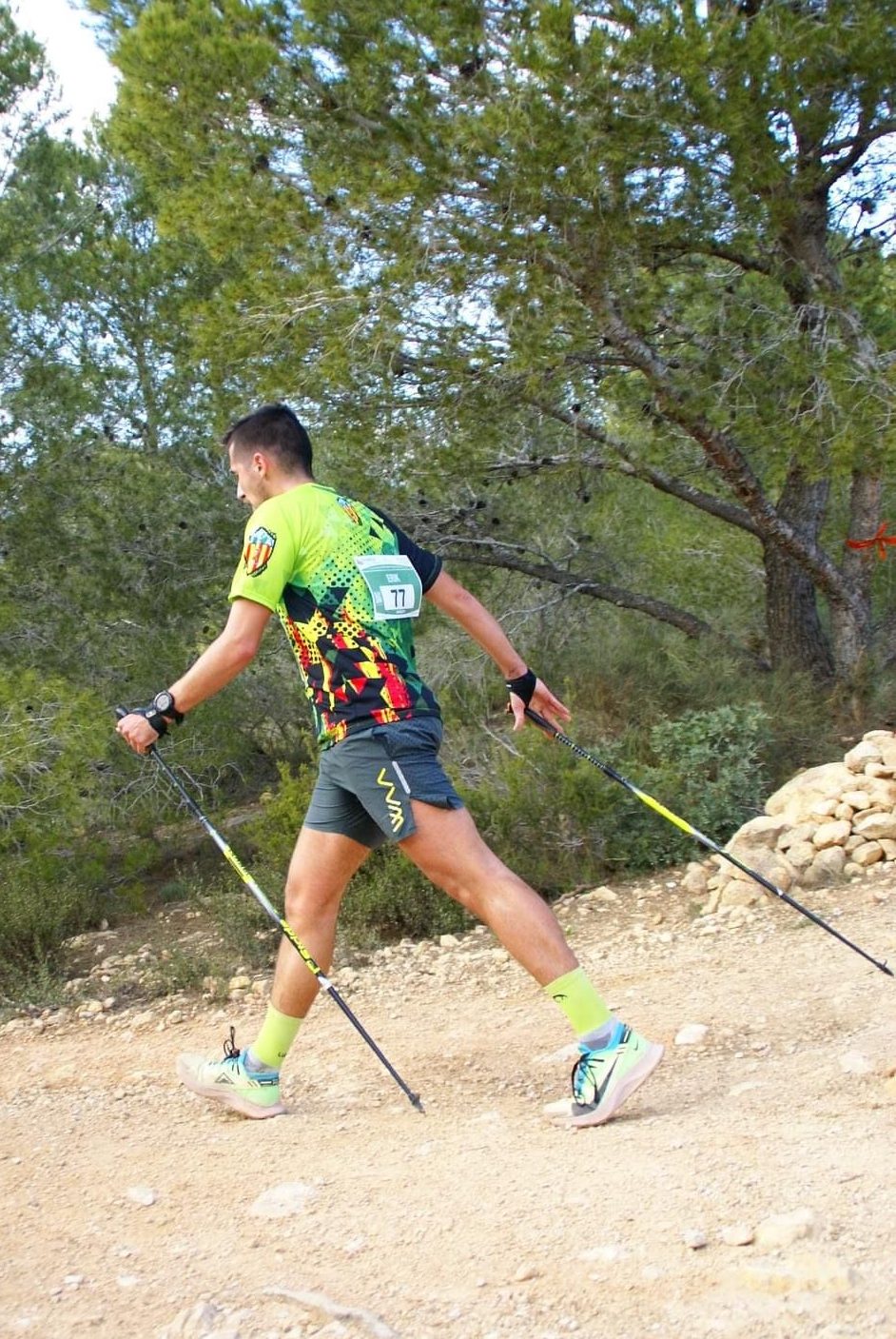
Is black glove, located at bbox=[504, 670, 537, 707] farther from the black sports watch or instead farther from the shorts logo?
the black sports watch

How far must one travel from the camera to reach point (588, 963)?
230 inches

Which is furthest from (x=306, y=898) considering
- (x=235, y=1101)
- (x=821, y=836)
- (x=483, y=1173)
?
(x=821, y=836)

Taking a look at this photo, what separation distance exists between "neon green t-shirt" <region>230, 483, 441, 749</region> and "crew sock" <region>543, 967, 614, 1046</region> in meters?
0.88

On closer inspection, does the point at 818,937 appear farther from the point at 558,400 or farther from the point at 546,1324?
the point at 558,400

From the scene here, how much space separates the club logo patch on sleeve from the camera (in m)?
3.90

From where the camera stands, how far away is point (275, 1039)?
423 cm

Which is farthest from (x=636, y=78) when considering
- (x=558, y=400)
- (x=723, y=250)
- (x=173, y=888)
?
(x=173, y=888)

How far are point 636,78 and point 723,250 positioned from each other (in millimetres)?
1685

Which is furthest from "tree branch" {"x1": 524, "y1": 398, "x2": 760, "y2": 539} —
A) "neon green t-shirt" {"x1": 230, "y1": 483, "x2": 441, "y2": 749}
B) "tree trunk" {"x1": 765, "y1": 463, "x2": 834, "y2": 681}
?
"neon green t-shirt" {"x1": 230, "y1": 483, "x2": 441, "y2": 749}

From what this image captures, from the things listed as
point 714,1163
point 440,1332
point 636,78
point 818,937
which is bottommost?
point 818,937

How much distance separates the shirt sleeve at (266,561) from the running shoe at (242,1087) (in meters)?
1.49

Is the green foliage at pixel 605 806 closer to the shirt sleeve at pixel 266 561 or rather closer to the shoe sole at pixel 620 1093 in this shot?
the shoe sole at pixel 620 1093

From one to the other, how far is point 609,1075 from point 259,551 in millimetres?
1805

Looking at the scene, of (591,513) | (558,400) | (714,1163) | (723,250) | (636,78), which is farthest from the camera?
(591,513)
